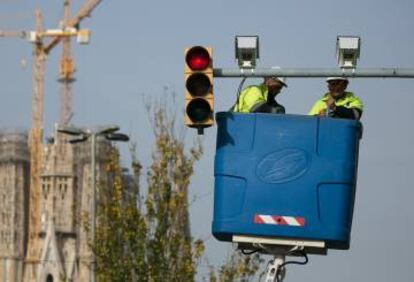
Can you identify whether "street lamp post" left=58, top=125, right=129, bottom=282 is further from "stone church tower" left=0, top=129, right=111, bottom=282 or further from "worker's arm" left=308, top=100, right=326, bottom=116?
"stone church tower" left=0, top=129, right=111, bottom=282

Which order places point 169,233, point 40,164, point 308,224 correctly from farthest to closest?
point 40,164 < point 169,233 < point 308,224

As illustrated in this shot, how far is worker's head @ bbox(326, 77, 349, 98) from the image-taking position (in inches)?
753

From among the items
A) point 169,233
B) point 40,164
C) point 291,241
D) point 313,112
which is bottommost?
point 40,164

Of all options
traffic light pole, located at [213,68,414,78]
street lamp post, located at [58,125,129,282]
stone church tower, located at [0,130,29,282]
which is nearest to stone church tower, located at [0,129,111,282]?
stone church tower, located at [0,130,29,282]

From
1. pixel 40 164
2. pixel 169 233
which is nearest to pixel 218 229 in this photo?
pixel 169 233

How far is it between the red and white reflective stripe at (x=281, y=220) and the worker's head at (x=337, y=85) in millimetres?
1352

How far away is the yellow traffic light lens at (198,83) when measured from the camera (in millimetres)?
18906

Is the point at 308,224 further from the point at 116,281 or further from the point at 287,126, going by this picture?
the point at 116,281

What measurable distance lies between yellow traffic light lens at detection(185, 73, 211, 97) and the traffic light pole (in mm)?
638

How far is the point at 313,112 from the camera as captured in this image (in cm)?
1928

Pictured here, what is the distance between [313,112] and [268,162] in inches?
34.6

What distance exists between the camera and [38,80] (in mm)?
165500

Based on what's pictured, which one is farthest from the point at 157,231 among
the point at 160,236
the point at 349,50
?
the point at 349,50

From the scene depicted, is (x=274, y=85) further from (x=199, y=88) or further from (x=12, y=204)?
(x=12, y=204)
